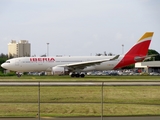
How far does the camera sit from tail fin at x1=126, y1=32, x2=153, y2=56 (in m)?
54.1

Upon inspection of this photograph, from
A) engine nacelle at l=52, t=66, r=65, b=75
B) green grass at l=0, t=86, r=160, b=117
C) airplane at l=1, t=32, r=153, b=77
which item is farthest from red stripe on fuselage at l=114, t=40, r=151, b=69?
green grass at l=0, t=86, r=160, b=117

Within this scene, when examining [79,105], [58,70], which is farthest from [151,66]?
[79,105]

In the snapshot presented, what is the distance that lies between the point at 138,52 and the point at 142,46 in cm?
110

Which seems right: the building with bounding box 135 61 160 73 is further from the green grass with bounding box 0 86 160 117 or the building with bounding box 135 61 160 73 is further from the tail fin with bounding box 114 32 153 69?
the green grass with bounding box 0 86 160 117

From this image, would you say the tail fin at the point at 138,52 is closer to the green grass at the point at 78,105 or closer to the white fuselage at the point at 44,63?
the white fuselage at the point at 44,63

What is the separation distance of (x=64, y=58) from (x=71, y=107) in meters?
37.3

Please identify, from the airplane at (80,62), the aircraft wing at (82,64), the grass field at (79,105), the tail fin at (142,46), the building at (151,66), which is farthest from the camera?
the building at (151,66)

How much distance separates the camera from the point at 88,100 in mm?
19703

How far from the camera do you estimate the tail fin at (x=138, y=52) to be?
53.6 meters

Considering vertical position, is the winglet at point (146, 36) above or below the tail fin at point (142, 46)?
above

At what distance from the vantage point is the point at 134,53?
178 feet

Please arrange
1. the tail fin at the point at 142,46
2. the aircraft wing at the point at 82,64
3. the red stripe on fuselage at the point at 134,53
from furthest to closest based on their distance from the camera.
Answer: the tail fin at the point at 142,46 → the red stripe on fuselage at the point at 134,53 → the aircraft wing at the point at 82,64

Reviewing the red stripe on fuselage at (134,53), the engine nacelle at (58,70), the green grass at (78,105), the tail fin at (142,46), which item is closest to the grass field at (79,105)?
the green grass at (78,105)

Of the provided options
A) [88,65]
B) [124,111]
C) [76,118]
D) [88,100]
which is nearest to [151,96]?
[88,100]
